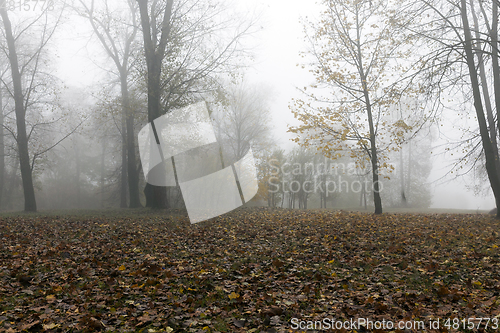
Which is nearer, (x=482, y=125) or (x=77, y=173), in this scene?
(x=482, y=125)

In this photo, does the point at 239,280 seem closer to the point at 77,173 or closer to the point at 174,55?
the point at 174,55

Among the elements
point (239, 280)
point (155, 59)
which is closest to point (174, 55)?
point (155, 59)

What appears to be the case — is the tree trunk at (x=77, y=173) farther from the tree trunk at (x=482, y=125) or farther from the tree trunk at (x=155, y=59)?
the tree trunk at (x=482, y=125)

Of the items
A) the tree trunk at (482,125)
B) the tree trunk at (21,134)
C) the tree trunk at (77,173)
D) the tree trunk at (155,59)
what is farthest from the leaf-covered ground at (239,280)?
the tree trunk at (77,173)

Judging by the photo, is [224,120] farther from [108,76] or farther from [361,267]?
[361,267]

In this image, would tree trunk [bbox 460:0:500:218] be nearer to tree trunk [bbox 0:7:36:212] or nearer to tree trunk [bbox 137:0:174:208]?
A: tree trunk [bbox 137:0:174:208]

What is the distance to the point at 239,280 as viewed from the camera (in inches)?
172

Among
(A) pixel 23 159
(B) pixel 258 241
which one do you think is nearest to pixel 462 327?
(B) pixel 258 241

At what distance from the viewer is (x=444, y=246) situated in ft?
19.3

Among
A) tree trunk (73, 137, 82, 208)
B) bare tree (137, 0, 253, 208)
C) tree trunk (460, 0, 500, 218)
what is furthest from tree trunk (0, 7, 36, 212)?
tree trunk (460, 0, 500, 218)

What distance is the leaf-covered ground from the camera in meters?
3.19

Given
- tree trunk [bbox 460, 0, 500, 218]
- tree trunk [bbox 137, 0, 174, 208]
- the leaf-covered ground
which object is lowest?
the leaf-covered ground

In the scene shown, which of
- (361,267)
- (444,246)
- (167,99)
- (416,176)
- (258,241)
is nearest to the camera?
(361,267)

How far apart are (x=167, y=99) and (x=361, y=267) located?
11.9 metres
